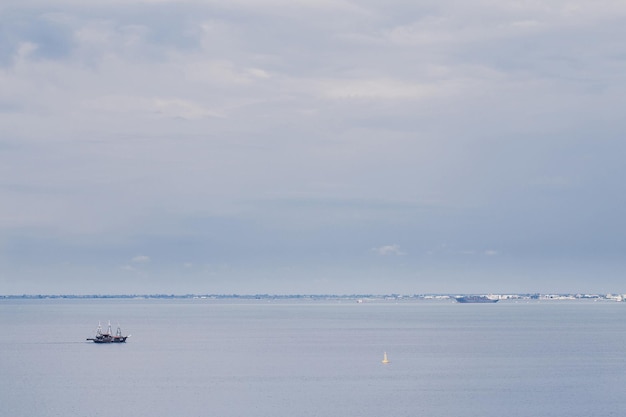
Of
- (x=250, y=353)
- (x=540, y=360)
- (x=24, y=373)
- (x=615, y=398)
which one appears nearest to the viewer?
(x=615, y=398)

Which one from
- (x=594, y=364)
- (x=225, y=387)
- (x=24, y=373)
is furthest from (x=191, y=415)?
(x=594, y=364)

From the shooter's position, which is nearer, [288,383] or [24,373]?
[288,383]

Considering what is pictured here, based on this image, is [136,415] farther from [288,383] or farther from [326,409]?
[288,383]

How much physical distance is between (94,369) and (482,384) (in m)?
50.9

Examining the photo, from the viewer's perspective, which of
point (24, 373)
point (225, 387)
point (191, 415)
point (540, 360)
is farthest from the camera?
point (540, 360)

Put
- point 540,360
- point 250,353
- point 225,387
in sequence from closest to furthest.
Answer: point 225,387
point 540,360
point 250,353

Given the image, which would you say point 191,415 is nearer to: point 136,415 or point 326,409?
point 136,415

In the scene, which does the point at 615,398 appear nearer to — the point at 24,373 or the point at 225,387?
the point at 225,387

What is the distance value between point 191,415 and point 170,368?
41.3 metres

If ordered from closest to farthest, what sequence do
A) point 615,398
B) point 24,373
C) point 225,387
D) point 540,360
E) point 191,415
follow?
point 191,415 < point 615,398 < point 225,387 < point 24,373 < point 540,360

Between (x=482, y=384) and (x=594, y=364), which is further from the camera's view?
(x=594, y=364)

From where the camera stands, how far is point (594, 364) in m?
130

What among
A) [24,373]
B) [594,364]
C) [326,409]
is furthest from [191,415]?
[594,364]

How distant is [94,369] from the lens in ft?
423
